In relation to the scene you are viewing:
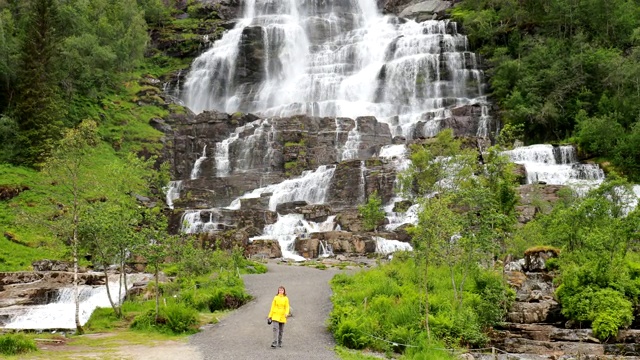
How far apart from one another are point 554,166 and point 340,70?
3716 centimetres

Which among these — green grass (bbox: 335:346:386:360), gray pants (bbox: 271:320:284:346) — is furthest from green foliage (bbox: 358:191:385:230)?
gray pants (bbox: 271:320:284:346)

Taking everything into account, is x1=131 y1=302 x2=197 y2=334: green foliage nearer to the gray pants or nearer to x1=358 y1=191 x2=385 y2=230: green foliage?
the gray pants

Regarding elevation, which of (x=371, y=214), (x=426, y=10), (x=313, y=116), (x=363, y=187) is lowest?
(x=371, y=214)

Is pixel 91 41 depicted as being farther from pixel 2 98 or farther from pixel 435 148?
pixel 435 148

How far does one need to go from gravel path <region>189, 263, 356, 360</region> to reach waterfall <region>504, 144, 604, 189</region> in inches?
914

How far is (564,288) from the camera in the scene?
58.8ft

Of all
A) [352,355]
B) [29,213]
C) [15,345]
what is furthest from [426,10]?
[15,345]

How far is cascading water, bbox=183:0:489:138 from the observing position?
207ft

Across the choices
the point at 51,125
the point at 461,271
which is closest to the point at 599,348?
the point at 461,271

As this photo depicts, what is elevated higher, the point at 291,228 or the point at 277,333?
the point at 291,228

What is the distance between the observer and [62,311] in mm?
23562

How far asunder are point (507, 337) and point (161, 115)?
56.0 m

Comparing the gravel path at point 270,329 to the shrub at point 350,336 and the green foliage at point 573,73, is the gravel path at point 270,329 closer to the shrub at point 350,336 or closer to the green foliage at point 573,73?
the shrub at point 350,336

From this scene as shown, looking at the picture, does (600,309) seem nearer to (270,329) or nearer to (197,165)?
(270,329)
